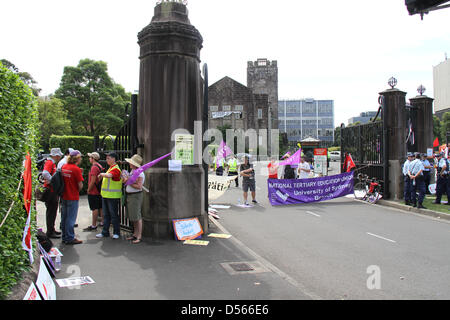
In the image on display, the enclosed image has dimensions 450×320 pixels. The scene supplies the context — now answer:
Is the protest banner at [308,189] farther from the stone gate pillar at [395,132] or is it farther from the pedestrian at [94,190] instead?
the pedestrian at [94,190]

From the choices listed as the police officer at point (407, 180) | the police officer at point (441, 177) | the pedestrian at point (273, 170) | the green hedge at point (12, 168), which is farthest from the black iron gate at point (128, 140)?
the police officer at point (441, 177)

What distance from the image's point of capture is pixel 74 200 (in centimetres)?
732

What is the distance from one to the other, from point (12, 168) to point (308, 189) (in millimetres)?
11951

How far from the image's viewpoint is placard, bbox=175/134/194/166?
775 centimetres

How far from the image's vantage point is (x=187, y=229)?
7.70 metres

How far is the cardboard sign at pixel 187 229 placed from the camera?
754 centimetres

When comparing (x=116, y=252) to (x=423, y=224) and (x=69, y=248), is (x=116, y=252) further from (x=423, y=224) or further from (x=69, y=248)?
(x=423, y=224)

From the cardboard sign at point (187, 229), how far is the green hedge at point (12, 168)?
138 inches

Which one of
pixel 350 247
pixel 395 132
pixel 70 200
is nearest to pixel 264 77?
pixel 395 132

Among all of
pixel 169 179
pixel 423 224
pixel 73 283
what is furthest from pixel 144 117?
pixel 423 224

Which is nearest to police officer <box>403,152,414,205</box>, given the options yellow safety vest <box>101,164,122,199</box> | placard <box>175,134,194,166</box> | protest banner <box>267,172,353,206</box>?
protest banner <box>267,172,353,206</box>

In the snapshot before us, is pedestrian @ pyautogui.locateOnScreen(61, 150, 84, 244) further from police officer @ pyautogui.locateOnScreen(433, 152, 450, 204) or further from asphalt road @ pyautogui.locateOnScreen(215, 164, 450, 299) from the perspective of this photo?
police officer @ pyautogui.locateOnScreen(433, 152, 450, 204)

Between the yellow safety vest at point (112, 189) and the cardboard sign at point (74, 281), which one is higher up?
the yellow safety vest at point (112, 189)

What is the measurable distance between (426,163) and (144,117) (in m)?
11.9
